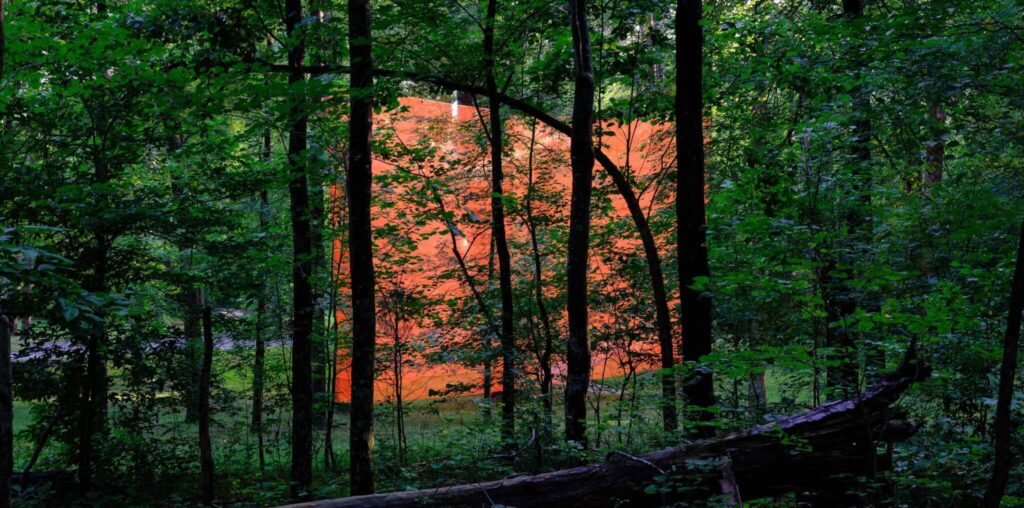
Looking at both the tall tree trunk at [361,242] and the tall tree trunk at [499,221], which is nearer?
the tall tree trunk at [361,242]

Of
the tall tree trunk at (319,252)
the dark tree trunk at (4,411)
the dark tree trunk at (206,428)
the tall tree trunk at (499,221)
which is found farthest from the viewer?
the tall tree trunk at (499,221)

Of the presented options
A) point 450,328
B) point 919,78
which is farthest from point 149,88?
point 919,78

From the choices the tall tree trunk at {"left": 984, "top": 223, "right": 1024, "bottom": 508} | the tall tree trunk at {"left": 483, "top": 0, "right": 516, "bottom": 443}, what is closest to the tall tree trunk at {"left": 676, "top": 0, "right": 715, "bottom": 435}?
the tall tree trunk at {"left": 483, "top": 0, "right": 516, "bottom": 443}

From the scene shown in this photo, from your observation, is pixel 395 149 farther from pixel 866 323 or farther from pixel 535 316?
pixel 866 323

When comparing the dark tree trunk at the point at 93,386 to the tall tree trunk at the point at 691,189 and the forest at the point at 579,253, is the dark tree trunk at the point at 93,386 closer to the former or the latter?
the forest at the point at 579,253

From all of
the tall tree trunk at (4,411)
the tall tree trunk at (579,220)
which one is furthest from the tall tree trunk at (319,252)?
the tall tree trunk at (4,411)

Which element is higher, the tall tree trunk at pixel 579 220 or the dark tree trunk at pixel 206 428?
the tall tree trunk at pixel 579 220

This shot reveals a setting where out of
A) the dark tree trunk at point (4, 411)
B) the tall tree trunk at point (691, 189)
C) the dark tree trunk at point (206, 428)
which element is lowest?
the dark tree trunk at point (206, 428)

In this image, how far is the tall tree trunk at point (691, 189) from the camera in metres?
6.90

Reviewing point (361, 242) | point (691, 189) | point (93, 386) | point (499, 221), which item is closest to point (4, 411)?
point (361, 242)

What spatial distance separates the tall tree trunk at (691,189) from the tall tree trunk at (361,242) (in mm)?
3355

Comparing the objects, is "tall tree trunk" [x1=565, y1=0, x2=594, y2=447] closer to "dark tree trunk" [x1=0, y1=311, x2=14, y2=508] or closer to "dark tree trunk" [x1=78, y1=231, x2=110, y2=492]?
"dark tree trunk" [x1=0, y1=311, x2=14, y2=508]

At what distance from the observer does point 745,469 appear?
4.94 metres

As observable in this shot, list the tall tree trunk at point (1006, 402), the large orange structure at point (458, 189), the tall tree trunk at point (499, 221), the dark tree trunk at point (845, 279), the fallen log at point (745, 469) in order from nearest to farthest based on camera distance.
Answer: the tall tree trunk at point (1006, 402) < the fallen log at point (745, 469) < the dark tree trunk at point (845, 279) < the tall tree trunk at point (499, 221) < the large orange structure at point (458, 189)
